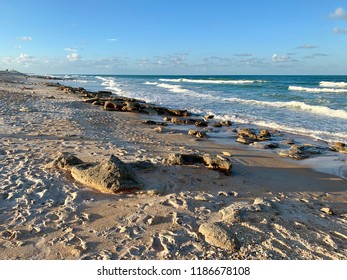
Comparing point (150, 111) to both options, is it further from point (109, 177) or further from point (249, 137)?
point (109, 177)

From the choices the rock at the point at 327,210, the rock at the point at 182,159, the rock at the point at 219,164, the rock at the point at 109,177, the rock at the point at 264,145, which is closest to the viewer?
the rock at the point at 327,210

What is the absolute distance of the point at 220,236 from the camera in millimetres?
4027

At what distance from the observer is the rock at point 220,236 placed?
3.92 metres

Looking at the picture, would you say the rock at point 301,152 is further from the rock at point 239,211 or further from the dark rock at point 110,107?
the dark rock at point 110,107

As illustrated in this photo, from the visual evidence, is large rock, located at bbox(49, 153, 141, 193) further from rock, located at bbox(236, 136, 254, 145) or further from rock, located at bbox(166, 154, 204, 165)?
rock, located at bbox(236, 136, 254, 145)

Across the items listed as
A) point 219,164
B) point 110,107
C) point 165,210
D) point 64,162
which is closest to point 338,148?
point 219,164

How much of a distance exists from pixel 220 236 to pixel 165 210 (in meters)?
1.18

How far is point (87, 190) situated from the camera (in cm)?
556

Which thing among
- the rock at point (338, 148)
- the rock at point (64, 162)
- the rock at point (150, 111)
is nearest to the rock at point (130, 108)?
the rock at point (150, 111)

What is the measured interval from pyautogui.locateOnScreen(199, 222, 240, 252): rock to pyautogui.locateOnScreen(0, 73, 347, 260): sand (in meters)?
0.04

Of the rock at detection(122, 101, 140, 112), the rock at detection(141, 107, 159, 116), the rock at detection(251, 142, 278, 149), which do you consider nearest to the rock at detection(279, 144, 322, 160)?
the rock at detection(251, 142, 278, 149)

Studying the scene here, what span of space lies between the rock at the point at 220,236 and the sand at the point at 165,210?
0.04 meters

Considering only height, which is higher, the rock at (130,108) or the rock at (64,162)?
the rock at (130,108)

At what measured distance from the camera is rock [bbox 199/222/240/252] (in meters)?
3.92
